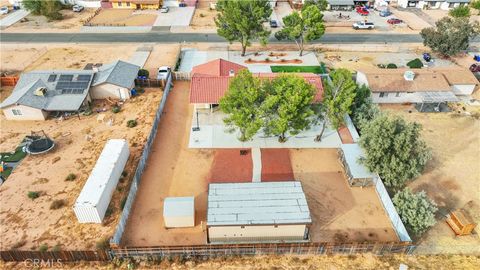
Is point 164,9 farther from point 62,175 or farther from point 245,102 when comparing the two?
point 62,175

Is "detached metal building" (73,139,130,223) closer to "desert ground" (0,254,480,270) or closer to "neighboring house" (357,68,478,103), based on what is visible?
"desert ground" (0,254,480,270)

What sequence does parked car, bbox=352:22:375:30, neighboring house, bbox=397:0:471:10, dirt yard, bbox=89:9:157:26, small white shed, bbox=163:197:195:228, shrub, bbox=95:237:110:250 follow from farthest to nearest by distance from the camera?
1. neighboring house, bbox=397:0:471:10
2. dirt yard, bbox=89:9:157:26
3. parked car, bbox=352:22:375:30
4. small white shed, bbox=163:197:195:228
5. shrub, bbox=95:237:110:250

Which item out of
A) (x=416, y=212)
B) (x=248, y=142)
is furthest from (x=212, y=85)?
(x=416, y=212)

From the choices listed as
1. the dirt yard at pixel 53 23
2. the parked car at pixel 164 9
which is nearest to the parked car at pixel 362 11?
the parked car at pixel 164 9

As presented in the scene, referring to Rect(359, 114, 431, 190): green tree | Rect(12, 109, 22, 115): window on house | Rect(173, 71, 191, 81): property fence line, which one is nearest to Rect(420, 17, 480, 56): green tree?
Rect(359, 114, 431, 190): green tree

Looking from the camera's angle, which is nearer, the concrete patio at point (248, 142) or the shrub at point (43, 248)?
the shrub at point (43, 248)

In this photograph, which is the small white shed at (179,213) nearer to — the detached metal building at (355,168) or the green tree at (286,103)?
the green tree at (286,103)
